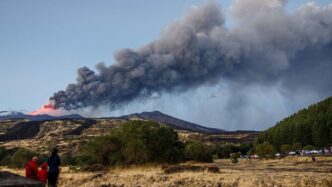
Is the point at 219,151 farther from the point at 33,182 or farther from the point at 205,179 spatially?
the point at 33,182

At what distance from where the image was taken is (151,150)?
4950cm

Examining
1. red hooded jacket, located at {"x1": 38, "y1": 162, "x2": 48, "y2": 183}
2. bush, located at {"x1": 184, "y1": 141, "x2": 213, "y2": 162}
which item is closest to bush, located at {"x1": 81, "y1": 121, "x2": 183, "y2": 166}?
bush, located at {"x1": 184, "y1": 141, "x2": 213, "y2": 162}

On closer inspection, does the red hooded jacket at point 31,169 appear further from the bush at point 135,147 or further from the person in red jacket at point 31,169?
the bush at point 135,147

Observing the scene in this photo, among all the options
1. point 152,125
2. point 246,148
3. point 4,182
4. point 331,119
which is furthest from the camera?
point 246,148

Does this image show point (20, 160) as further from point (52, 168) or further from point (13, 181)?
point (13, 181)

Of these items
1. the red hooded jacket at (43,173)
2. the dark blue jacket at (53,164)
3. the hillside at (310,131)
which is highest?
the hillside at (310,131)

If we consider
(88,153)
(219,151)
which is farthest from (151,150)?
(219,151)

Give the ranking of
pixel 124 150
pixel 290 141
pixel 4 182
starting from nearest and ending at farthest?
pixel 4 182, pixel 124 150, pixel 290 141

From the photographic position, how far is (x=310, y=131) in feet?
446

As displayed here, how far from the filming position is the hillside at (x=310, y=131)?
125 meters

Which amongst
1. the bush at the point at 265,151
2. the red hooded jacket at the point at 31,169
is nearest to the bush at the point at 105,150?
the red hooded jacket at the point at 31,169

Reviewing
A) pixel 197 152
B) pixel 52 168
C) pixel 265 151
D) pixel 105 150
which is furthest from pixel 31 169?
pixel 265 151

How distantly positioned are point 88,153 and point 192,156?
25.0m

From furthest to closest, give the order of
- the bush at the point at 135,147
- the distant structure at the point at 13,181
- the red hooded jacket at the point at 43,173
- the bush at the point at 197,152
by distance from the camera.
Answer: the bush at the point at 197,152
the bush at the point at 135,147
the red hooded jacket at the point at 43,173
the distant structure at the point at 13,181
